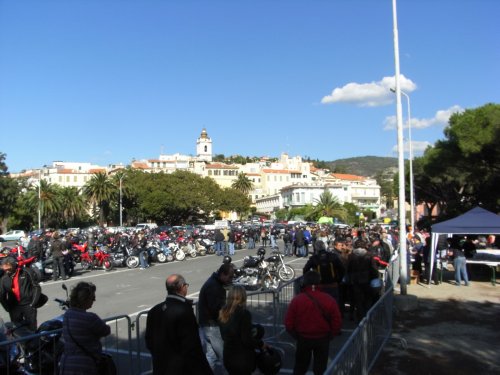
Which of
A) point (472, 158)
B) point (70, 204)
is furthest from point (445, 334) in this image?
point (70, 204)

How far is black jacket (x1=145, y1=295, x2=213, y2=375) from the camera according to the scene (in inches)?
162

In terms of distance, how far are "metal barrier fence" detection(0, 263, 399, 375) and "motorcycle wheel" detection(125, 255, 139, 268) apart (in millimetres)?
12240

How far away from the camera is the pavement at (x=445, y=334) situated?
6.73 meters

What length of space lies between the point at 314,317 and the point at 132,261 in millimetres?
16675

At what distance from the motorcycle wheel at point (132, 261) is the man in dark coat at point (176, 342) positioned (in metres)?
16.8

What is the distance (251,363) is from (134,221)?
9203 cm

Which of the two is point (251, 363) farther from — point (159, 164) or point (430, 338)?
point (159, 164)

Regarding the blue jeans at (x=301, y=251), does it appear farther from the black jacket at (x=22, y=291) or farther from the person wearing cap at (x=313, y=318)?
the person wearing cap at (x=313, y=318)

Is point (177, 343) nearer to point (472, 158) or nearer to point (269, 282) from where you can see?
point (269, 282)

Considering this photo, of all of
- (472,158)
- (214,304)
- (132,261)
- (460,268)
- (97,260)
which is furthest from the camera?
(472,158)

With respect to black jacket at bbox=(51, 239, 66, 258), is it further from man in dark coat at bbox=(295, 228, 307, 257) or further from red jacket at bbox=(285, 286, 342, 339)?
red jacket at bbox=(285, 286, 342, 339)

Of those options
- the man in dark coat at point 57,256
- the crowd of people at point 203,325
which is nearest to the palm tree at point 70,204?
the man in dark coat at point 57,256

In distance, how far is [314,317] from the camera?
4.98 metres

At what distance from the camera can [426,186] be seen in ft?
166
